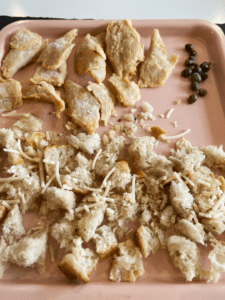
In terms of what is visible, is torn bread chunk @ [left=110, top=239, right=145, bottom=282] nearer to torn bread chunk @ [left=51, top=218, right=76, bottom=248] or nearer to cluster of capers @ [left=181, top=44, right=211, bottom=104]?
torn bread chunk @ [left=51, top=218, right=76, bottom=248]

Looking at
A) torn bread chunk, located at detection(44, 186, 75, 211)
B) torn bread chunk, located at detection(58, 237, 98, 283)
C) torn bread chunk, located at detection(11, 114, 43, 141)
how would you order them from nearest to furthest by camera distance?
torn bread chunk, located at detection(58, 237, 98, 283)
torn bread chunk, located at detection(44, 186, 75, 211)
torn bread chunk, located at detection(11, 114, 43, 141)

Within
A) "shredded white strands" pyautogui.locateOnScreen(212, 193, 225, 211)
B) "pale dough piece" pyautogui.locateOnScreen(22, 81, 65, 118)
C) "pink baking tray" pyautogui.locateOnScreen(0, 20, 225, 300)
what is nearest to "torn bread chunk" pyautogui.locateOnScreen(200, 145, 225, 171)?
"pink baking tray" pyautogui.locateOnScreen(0, 20, 225, 300)

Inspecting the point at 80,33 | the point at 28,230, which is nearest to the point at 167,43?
the point at 80,33

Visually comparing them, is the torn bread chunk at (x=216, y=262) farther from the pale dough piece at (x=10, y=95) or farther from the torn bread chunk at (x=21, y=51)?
the torn bread chunk at (x=21, y=51)

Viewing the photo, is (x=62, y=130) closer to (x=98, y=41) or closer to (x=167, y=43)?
(x=98, y=41)

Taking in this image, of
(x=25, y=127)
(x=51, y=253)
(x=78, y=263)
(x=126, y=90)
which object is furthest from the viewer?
(x=126, y=90)

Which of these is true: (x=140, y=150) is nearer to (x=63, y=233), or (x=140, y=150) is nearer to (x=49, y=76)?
(x=63, y=233)

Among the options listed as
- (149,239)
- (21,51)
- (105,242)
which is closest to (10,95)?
(21,51)
